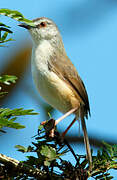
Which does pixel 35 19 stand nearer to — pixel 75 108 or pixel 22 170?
pixel 75 108

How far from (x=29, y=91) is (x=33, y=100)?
0.64 feet

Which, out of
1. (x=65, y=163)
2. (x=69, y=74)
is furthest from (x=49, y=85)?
(x=65, y=163)

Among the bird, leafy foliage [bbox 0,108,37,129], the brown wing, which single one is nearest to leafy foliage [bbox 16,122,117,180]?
leafy foliage [bbox 0,108,37,129]

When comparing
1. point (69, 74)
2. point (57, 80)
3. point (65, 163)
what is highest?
point (69, 74)

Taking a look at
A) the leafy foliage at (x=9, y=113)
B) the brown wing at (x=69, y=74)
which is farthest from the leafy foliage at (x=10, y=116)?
the brown wing at (x=69, y=74)

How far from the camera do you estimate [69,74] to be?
15.4ft

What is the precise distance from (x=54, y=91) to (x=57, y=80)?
19cm

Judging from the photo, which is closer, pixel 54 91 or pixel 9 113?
pixel 9 113

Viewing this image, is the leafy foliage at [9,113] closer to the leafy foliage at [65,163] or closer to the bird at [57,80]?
the leafy foliage at [65,163]

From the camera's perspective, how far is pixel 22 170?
6.16ft

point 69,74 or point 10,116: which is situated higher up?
point 69,74

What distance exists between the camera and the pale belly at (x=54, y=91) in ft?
13.6

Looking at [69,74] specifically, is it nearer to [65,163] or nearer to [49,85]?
[49,85]

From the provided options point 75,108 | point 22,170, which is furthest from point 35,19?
point 22,170
